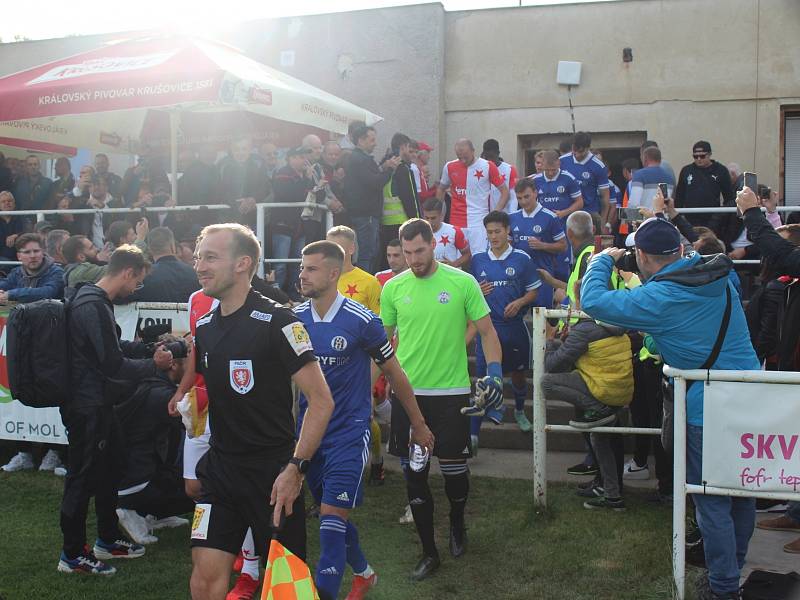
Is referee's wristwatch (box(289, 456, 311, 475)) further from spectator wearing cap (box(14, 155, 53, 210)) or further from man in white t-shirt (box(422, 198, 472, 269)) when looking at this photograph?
spectator wearing cap (box(14, 155, 53, 210))

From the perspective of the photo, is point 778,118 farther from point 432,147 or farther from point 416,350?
point 416,350

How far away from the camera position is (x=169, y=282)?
8367mm

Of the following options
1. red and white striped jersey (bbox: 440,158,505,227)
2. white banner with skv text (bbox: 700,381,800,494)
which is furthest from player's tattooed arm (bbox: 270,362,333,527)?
red and white striped jersey (bbox: 440,158,505,227)

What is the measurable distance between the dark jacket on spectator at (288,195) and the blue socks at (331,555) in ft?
19.9

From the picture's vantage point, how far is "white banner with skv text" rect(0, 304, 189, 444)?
27.1 ft

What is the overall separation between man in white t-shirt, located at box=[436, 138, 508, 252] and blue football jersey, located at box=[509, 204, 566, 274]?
1.24 m

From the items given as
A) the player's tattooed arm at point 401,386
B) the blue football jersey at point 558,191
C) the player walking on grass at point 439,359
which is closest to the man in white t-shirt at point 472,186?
the blue football jersey at point 558,191

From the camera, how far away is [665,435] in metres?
5.39

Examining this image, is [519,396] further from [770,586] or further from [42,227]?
[42,227]

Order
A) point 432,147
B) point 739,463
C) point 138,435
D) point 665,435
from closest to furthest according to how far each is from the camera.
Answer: point 739,463, point 665,435, point 138,435, point 432,147

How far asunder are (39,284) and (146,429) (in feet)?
9.33

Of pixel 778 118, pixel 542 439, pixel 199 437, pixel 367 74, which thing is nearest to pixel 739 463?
pixel 542 439

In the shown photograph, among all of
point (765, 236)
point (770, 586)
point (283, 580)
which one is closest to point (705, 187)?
point (765, 236)

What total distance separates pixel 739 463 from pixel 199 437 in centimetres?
340
